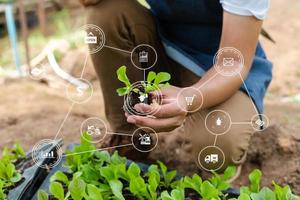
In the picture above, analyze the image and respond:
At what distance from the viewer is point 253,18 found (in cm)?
112

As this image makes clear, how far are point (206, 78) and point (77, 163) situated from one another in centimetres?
37

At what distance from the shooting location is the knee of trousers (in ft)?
4.30

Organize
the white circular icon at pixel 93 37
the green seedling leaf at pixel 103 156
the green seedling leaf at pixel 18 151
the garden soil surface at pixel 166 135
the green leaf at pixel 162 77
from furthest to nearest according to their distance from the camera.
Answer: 1. the garden soil surface at pixel 166 135
2. the green seedling leaf at pixel 18 151
3. the green seedling leaf at pixel 103 156
4. the white circular icon at pixel 93 37
5. the green leaf at pixel 162 77

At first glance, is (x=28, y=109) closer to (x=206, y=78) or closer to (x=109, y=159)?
(x=109, y=159)

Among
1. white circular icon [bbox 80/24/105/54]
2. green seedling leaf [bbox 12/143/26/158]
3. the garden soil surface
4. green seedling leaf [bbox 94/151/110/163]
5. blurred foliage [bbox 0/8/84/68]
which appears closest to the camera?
white circular icon [bbox 80/24/105/54]

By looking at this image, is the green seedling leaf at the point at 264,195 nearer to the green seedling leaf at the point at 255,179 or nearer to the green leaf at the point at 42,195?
Answer: the green seedling leaf at the point at 255,179

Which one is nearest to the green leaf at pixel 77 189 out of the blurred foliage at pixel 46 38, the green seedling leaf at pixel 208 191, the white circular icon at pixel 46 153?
the white circular icon at pixel 46 153

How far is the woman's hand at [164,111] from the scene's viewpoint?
105 cm

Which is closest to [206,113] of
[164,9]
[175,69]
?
[175,69]

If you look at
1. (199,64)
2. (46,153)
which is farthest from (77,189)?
(199,64)

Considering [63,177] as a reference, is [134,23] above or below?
above

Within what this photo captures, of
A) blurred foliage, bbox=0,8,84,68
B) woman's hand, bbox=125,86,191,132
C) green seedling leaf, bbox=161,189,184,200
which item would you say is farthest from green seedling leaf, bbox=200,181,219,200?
blurred foliage, bbox=0,8,84,68

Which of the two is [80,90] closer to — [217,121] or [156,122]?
[156,122]

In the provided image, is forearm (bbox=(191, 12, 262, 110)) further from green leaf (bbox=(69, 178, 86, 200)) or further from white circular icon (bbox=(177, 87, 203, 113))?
green leaf (bbox=(69, 178, 86, 200))
